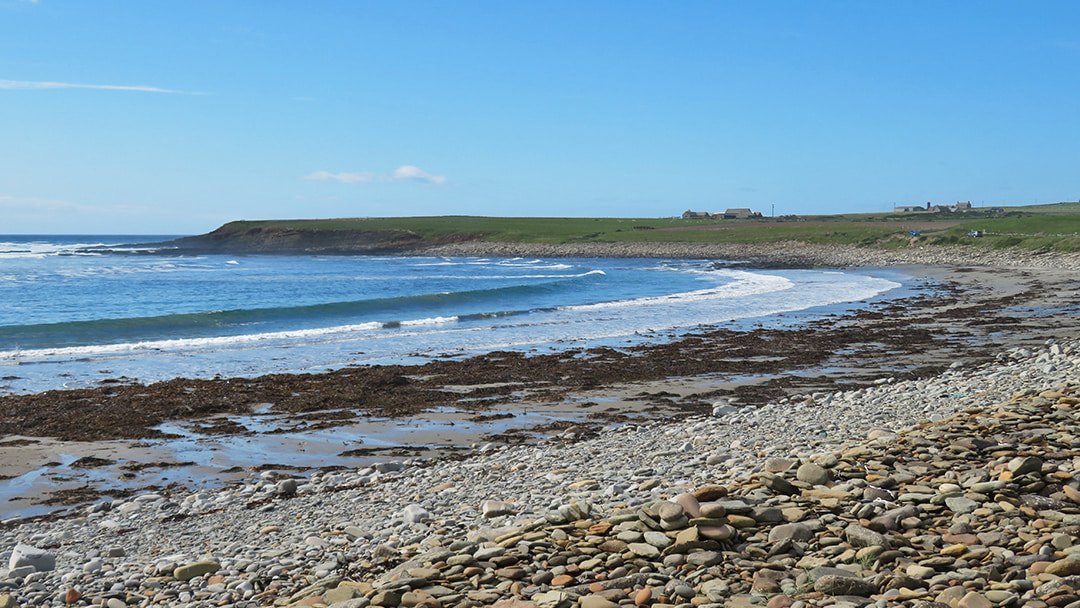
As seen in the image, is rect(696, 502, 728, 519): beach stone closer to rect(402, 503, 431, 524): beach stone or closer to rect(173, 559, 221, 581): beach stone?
rect(402, 503, 431, 524): beach stone

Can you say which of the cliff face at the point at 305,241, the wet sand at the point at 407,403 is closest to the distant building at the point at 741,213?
the cliff face at the point at 305,241

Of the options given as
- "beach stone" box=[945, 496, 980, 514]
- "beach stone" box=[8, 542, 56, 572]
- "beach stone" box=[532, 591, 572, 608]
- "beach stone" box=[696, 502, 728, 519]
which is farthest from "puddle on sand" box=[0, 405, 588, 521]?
"beach stone" box=[945, 496, 980, 514]

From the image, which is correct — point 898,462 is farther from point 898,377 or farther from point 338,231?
point 338,231

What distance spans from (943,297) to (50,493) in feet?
119

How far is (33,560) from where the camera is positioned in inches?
279

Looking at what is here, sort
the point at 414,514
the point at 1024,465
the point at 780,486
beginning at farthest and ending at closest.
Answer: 1. the point at 414,514
2. the point at 780,486
3. the point at 1024,465

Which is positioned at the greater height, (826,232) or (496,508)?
(826,232)

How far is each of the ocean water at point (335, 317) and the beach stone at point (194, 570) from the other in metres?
13.5

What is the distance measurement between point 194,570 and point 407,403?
903 cm

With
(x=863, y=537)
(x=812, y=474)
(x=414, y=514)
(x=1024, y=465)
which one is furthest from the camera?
(x=414, y=514)

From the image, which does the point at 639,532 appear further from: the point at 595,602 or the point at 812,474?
the point at 812,474

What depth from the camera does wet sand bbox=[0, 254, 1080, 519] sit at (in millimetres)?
11555

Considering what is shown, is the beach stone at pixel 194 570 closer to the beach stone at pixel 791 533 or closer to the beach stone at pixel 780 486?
the beach stone at pixel 791 533

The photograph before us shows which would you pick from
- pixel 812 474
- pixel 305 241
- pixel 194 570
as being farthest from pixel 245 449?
pixel 305 241
